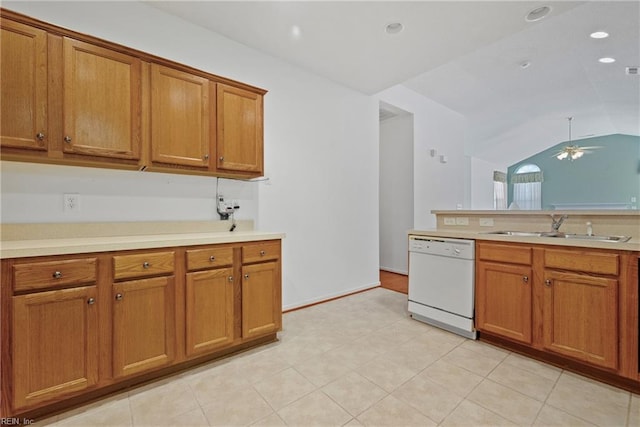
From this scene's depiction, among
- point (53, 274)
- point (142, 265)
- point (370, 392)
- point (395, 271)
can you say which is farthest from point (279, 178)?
point (395, 271)

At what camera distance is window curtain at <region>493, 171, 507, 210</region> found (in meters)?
9.63

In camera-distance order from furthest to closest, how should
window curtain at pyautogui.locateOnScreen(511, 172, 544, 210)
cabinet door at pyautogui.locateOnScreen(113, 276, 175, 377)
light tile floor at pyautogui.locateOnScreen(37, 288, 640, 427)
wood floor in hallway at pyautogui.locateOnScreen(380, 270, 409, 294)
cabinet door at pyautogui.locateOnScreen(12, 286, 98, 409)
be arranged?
window curtain at pyautogui.locateOnScreen(511, 172, 544, 210) → wood floor in hallway at pyautogui.locateOnScreen(380, 270, 409, 294) → cabinet door at pyautogui.locateOnScreen(113, 276, 175, 377) → light tile floor at pyautogui.locateOnScreen(37, 288, 640, 427) → cabinet door at pyautogui.locateOnScreen(12, 286, 98, 409)

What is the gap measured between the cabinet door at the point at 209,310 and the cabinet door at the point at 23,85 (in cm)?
122

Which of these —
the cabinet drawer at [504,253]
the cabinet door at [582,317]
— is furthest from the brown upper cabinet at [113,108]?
the cabinet door at [582,317]

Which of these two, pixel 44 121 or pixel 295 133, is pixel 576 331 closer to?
pixel 295 133

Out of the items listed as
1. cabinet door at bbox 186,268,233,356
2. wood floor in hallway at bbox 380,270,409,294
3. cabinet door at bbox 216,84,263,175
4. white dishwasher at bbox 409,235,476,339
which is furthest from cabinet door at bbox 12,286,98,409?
wood floor in hallway at bbox 380,270,409,294

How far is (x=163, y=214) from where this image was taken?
2404 mm

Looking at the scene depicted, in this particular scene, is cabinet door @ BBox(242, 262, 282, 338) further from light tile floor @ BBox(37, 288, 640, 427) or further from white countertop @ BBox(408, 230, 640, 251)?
white countertop @ BBox(408, 230, 640, 251)

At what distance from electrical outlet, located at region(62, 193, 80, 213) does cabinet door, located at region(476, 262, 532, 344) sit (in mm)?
3149

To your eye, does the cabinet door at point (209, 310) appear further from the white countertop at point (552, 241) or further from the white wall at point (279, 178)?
the white countertop at point (552, 241)

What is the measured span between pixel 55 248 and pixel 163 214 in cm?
89

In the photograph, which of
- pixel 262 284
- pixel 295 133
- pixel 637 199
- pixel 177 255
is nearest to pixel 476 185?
pixel 637 199

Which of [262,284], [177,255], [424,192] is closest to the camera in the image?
[177,255]

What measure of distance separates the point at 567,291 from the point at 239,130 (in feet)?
9.09
